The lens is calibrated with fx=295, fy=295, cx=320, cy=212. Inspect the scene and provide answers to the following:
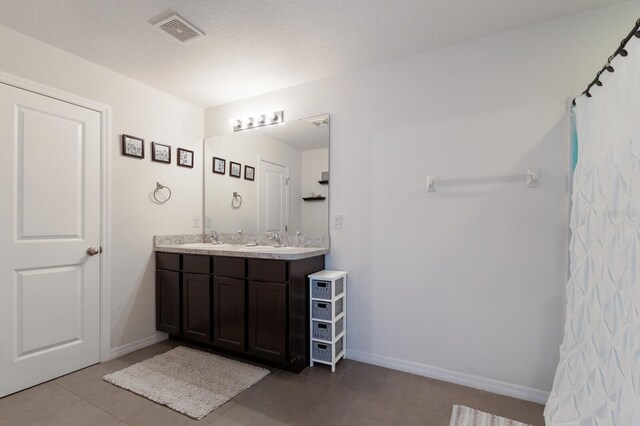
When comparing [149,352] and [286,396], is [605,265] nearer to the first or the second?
[286,396]

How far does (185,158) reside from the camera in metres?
3.10

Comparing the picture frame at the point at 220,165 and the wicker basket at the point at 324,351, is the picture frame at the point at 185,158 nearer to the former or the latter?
the picture frame at the point at 220,165

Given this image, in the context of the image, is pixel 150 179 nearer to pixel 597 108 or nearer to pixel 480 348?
pixel 480 348

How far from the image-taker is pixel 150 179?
9.14ft

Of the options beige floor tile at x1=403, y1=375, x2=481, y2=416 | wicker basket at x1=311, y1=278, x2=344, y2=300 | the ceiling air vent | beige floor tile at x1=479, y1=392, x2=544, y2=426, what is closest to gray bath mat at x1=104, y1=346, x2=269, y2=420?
wicker basket at x1=311, y1=278, x2=344, y2=300

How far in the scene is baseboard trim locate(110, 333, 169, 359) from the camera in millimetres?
2504

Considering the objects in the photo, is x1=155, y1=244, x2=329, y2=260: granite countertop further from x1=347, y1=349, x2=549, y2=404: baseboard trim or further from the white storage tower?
x1=347, y1=349, x2=549, y2=404: baseboard trim

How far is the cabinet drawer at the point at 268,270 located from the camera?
2.17m

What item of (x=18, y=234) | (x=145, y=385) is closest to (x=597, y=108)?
(x=145, y=385)

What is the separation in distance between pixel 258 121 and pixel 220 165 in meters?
0.66

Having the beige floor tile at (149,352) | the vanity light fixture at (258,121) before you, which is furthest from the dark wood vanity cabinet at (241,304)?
the vanity light fixture at (258,121)

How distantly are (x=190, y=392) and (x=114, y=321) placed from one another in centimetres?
108

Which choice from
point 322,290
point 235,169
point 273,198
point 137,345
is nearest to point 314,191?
point 273,198

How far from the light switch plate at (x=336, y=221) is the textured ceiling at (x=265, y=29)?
1235mm
